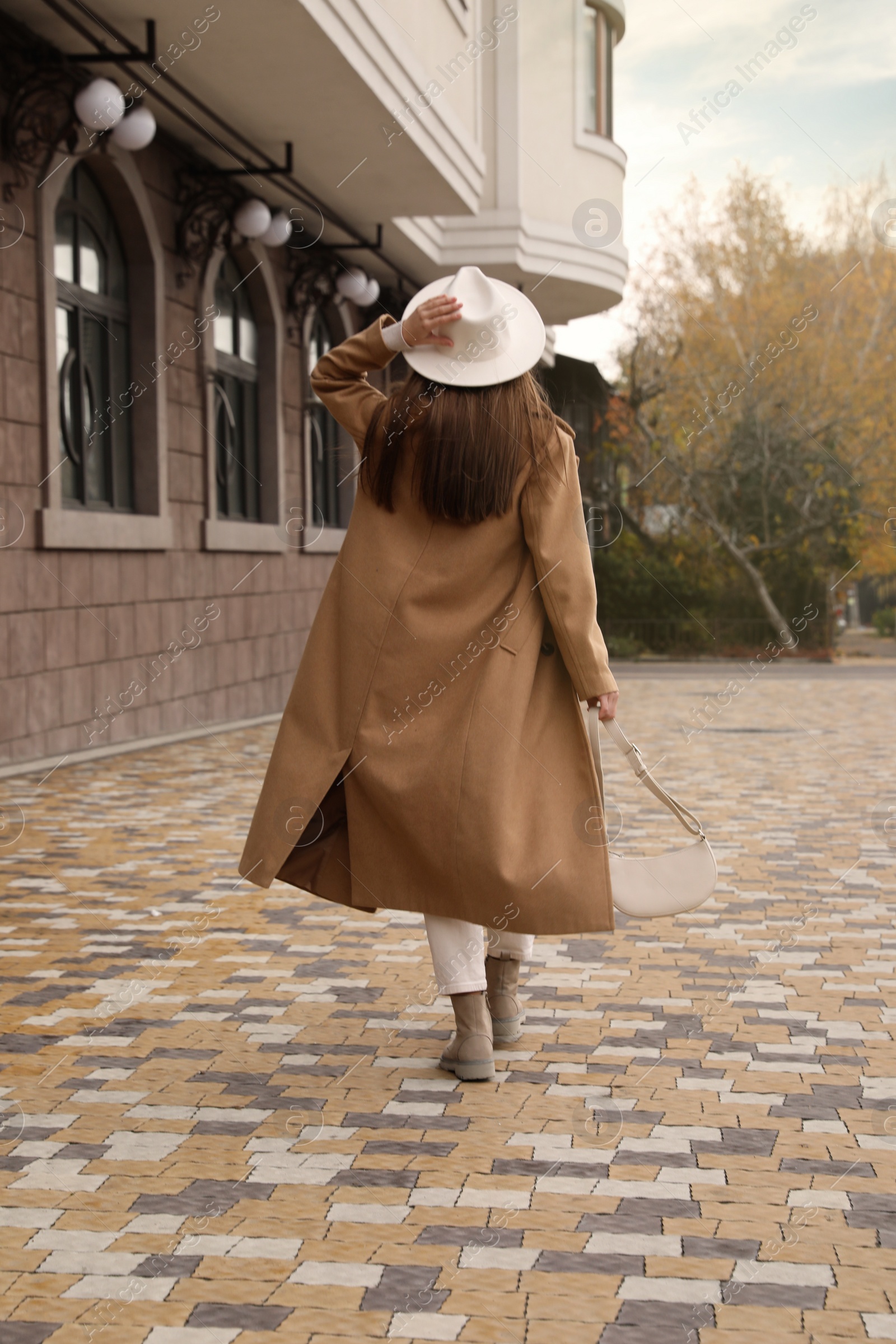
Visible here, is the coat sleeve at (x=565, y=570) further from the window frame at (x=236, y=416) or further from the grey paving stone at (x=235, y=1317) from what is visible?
the window frame at (x=236, y=416)

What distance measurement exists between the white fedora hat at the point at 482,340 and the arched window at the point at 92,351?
6.24m

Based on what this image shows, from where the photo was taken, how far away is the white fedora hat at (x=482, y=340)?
336 centimetres

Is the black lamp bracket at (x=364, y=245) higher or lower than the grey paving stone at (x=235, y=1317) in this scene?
higher

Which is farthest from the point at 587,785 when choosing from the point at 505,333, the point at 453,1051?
the point at 505,333

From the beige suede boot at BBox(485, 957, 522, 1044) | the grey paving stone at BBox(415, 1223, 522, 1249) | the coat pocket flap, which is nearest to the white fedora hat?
the coat pocket flap

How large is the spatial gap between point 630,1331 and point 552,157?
15.3 meters

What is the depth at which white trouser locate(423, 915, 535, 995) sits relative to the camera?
3.38 metres

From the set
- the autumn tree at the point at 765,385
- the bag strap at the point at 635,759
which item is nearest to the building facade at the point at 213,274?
the bag strap at the point at 635,759

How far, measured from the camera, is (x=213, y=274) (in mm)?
11641

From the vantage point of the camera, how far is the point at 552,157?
15.9 metres

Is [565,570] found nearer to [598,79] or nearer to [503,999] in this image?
[503,999]

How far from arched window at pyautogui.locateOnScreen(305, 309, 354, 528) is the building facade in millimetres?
56

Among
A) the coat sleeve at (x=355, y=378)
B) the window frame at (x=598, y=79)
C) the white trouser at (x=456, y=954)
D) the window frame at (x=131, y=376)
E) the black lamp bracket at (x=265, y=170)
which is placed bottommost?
the white trouser at (x=456, y=954)

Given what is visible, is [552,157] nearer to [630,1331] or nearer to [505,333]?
[505,333]
